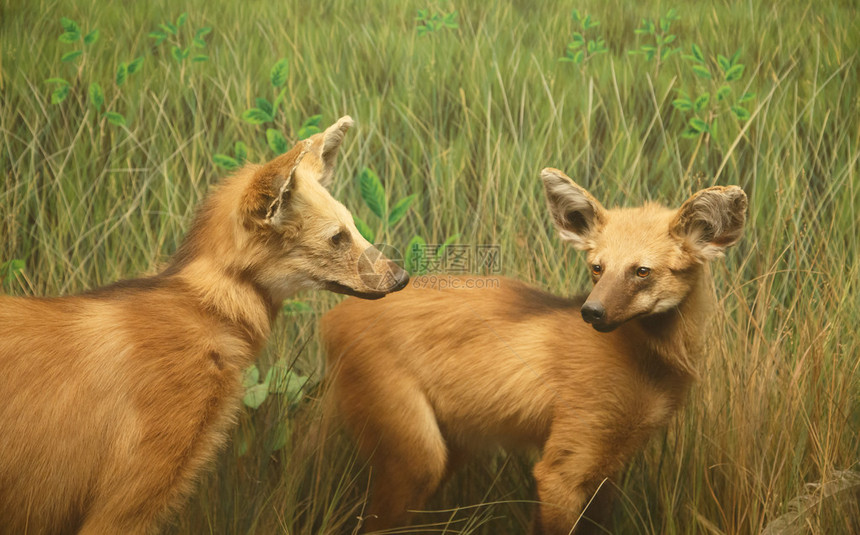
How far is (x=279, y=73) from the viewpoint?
296 cm

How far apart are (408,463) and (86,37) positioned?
223 centimetres

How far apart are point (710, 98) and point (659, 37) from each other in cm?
34

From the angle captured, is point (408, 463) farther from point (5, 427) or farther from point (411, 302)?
point (5, 427)

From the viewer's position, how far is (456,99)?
3168mm

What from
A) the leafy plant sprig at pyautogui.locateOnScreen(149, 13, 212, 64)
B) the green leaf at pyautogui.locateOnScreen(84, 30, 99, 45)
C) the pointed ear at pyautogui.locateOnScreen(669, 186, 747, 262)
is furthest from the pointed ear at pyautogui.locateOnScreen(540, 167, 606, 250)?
the green leaf at pyautogui.locateOnScreen(84, 30, 99, 45)

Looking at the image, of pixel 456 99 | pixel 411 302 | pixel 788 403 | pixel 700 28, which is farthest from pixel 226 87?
pixel 788 403

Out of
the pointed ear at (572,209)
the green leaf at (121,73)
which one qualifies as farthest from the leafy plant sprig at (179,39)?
the pointed ear at (572,209)

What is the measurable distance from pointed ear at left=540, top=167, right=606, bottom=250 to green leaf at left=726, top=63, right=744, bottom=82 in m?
1.21

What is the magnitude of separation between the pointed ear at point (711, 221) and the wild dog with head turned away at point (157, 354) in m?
0.82

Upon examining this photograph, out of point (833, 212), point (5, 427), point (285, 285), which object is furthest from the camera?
point (833, 212)

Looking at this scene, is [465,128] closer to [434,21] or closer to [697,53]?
[434,21]

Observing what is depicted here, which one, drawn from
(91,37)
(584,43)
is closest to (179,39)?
(91,37)

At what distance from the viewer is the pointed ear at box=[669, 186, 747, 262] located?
1.99 metres

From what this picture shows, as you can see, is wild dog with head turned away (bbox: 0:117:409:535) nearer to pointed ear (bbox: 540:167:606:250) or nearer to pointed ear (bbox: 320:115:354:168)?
pointed ear (bbox: 320:115:354:168)
